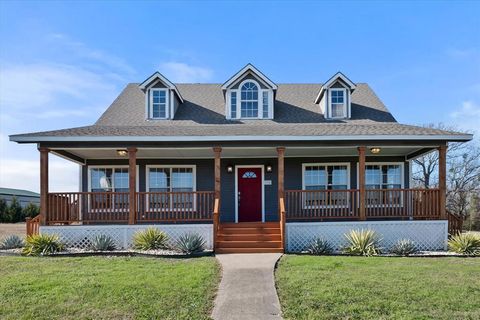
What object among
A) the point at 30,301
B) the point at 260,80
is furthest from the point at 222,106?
the point at 30,301

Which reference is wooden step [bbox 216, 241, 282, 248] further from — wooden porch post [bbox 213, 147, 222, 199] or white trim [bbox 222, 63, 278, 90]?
white trim [bbox 222, 63, 278, 90]

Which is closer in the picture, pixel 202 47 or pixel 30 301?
pixel 30 301

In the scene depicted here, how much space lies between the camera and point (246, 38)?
622 inches

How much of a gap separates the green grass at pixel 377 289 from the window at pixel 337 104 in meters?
7.59

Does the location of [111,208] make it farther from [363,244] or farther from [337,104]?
[337,104]

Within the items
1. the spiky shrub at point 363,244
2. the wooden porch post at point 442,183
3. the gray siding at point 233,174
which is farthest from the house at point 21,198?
the wooden porch post at point 442,183

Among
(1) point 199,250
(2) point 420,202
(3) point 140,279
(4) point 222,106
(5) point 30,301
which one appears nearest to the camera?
(5) point 30,301

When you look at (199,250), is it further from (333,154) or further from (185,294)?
(333,154)

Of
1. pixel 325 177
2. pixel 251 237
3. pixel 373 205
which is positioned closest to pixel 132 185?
pixel 251 237

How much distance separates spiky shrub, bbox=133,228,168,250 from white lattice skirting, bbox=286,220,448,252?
4154 millimetres

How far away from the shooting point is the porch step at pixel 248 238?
39.1 ft

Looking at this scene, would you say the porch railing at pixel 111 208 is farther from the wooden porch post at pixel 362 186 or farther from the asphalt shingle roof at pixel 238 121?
the wooden porch post at pixel 362 186

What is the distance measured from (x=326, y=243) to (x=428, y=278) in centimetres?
397

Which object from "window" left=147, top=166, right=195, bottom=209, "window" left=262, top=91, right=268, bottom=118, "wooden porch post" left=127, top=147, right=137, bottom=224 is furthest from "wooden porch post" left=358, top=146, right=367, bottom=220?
"wooden porch post" left=127, top=147, right=137, bottom=224
